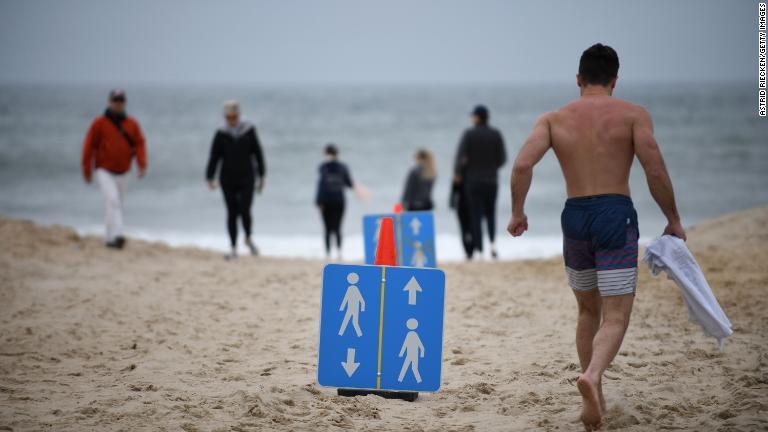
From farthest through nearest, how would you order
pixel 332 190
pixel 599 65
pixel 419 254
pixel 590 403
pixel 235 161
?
pixel 332 190 → pixel 235 161 → pixel 419 254 → pixel 599 65 → pixel 590 403

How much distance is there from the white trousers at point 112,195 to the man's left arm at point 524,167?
7.33m

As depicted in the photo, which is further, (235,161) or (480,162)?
(480,162)

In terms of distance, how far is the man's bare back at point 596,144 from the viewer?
3.92 meters

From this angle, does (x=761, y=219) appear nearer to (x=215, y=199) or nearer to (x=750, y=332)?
(x=750, y=332)

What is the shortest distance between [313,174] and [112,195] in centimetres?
2029

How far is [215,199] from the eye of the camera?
922 inches

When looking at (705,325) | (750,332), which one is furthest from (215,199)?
(705,325)

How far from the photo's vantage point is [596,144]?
12.9 feet

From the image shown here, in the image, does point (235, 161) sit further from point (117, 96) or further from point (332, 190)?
point (332, 190)

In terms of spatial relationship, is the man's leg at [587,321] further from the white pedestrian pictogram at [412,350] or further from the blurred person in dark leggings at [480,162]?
the blurred person in dark leggings at [480,162]

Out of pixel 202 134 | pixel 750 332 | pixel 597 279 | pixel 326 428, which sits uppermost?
pixel 202 134

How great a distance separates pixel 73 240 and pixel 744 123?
150 ft

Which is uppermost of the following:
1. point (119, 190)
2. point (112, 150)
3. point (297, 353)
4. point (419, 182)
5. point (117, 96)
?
point (117, 96)

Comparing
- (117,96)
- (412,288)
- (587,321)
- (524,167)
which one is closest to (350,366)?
(412,288)
